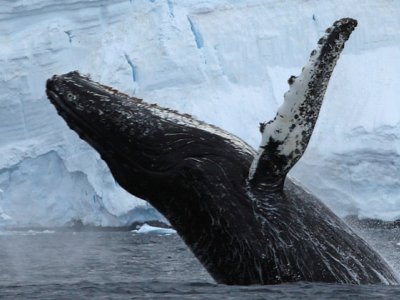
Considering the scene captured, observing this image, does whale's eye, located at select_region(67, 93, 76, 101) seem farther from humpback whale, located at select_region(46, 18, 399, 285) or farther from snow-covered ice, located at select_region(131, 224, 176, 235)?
snow-covered ice, located at select_region(131, 224, 176, 235)

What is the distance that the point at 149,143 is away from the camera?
575cm

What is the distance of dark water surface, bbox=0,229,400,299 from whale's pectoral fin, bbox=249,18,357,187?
811 mm

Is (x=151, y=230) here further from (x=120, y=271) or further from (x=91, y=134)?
(x=91, y=134)

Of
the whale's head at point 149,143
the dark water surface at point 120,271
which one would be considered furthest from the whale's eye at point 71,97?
the dark water surface at point 120,271

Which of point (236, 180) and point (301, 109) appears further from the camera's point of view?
point (236, 180)

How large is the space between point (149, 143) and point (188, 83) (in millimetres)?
28651

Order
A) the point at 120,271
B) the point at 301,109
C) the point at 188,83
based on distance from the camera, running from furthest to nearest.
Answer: the point at 188,83 → the point at 120,271 → the point at 301,109

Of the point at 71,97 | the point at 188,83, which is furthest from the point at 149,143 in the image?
the point at 188,83

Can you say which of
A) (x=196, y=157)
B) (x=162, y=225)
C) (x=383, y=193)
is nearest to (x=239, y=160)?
(x=196, y=157)

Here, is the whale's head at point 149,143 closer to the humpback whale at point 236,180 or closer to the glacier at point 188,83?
the humpback whale at point 236,180

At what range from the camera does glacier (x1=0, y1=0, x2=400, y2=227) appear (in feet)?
106

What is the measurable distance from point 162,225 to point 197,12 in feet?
29.6

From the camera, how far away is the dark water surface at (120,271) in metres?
5.24

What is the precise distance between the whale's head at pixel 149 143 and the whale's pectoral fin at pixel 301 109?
330mm
